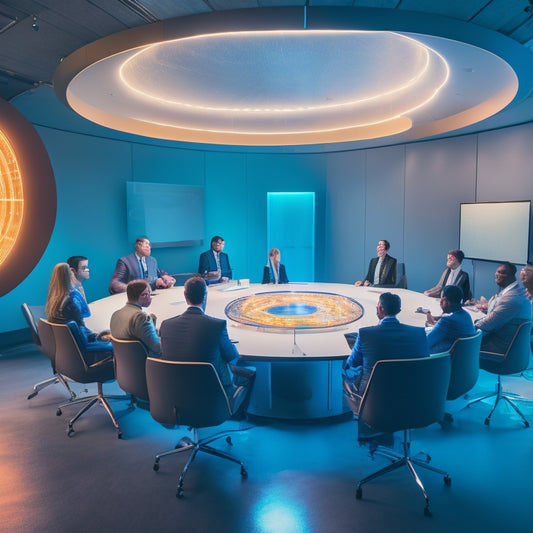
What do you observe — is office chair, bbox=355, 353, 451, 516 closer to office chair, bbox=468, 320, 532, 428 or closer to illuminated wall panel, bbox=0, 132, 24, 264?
office chair, bbox=468, 320, 532, 428

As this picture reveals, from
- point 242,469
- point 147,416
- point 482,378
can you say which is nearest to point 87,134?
point 147,416

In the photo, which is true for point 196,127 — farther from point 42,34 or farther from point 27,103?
point 42,34

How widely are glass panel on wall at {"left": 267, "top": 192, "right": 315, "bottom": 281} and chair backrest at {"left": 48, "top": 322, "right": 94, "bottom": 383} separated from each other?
5371 mm

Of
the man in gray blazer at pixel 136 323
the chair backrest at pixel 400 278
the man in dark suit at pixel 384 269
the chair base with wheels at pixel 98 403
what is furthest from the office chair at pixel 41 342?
the chair backrest at pixel 400 278

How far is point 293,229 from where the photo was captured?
8.31 meters

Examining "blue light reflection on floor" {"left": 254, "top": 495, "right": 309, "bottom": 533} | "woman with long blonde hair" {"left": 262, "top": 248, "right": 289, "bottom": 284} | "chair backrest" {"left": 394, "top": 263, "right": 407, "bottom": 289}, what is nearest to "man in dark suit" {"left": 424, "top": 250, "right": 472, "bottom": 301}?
"chair backrest" {"left": 394, "top": 263, "right": 407, "bottom": 289}

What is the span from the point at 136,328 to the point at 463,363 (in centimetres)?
220

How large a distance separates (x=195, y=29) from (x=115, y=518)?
3.07 metres

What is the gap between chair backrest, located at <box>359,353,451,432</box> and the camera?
227 centimetres

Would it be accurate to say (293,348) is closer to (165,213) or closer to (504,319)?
(504,319)

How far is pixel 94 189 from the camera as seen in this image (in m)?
6.40

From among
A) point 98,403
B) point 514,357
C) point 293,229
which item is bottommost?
point 98,403

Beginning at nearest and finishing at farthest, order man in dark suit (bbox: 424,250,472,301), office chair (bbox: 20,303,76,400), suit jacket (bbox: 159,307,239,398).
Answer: suit jacket (bbox: 159,307,239,398), office chair (bbox: 20,303,76,400), man in dark suit (bbox: 424,250,472,301)

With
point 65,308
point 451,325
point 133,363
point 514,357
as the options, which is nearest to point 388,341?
point 451,325
